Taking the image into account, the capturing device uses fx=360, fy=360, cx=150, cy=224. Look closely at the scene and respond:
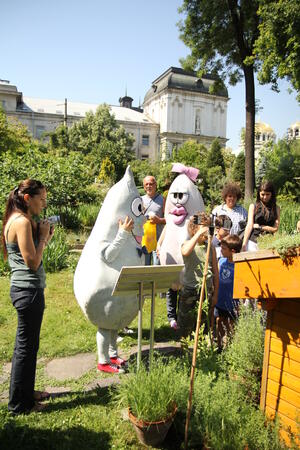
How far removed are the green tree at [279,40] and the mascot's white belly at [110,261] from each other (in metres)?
10.1

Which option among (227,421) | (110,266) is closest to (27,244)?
Result: (110,266)

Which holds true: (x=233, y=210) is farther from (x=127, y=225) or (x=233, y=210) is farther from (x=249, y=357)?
(x=249, y=357)

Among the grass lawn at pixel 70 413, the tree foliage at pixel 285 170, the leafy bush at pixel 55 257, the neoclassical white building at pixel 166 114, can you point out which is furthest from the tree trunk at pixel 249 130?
the neoclassical white building at pixel 166 114

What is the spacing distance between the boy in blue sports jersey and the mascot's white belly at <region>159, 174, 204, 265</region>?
61 centimetres

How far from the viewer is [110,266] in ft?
11.0

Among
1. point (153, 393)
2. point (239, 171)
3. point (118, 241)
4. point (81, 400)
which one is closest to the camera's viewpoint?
point (153, 393)

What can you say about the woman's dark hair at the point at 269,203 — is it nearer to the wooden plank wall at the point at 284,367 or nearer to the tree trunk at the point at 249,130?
the wooden plank wall at the point at 284,367

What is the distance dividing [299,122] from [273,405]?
229 ft

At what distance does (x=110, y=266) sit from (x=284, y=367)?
1706 millimetres

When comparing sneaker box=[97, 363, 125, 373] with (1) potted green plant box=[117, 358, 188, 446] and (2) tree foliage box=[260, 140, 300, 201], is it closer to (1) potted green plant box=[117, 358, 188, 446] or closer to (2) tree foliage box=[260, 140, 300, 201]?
(1) potted green plant box=[117, 358, 188, 446]

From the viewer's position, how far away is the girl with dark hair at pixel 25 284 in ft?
9.04

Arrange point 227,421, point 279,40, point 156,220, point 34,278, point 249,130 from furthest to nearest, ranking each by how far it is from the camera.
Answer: point 249,130 → point 279,40 → point 156,220 → point 34,278 → point 227,421

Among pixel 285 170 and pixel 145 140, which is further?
pixel 145 140

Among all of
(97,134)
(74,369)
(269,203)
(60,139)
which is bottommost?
(74,369)
